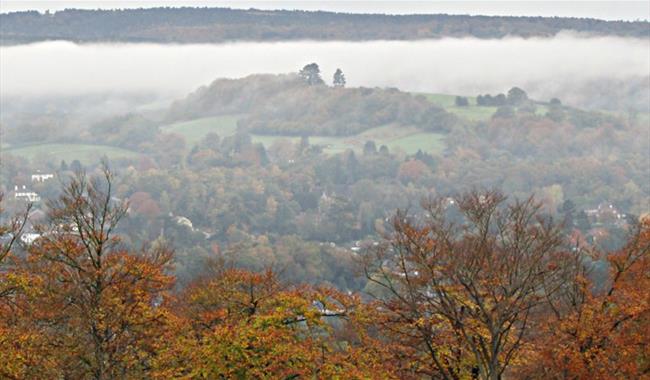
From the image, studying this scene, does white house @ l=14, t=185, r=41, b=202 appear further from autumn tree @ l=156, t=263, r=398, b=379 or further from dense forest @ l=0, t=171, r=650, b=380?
autumn tree @ l=156, t=263, r=398, b=379

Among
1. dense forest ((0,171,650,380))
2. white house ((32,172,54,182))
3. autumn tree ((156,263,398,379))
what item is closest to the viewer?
autumn tree ((156,263,398,379))

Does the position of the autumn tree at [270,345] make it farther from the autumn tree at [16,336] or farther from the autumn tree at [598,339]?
the autumn tree at [598,339]

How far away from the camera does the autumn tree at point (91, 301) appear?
29.0 metres

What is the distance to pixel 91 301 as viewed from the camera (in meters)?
29.2

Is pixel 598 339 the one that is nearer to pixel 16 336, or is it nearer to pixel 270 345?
pixel 270 345

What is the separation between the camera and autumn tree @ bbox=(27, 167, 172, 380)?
95.0ft

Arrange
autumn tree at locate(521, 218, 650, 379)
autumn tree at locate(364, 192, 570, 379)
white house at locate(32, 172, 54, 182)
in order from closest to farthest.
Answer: autumn tree at locate(521, 218, 650, 379) < autumn tree at locate(364, 192, 570, 379) < white house at locate(32, 172, 54, 182)

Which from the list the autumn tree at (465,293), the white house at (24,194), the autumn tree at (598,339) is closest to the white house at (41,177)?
the white house at (24,194)

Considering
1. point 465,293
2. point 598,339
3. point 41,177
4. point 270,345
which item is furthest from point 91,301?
point 41,177

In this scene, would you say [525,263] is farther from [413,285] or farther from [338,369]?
[338,369]

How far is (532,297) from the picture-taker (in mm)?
29406

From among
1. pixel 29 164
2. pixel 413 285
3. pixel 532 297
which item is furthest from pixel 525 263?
pixel 29 164

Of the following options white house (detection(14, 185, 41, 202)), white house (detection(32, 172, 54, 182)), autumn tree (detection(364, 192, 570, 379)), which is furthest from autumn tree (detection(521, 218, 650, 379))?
white house (detection(32, 172, 54, 182))

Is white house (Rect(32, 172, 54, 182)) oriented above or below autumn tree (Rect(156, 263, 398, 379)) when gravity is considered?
below
